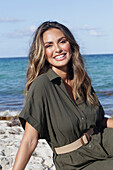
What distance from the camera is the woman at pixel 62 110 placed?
2.78 m

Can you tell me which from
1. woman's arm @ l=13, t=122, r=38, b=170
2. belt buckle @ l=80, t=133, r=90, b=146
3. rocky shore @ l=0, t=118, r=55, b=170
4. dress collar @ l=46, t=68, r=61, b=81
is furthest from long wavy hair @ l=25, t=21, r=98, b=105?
rocky shore @ l=0, t=118, r=55, b=170

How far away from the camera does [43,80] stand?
2918 mm

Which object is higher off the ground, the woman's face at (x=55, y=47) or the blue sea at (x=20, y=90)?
the woman's face at (x=55, y=47)

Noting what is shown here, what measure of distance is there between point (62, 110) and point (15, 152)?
2200 mm

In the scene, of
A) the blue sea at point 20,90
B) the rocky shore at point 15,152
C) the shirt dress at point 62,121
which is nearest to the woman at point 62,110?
the shirt dress at point 62,121

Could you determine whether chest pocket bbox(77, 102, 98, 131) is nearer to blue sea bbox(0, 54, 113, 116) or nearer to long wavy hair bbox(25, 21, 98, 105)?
long wavy hair bbox(25, 21, 98, 105)

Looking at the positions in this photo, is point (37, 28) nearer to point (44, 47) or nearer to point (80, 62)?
point (44, 47)

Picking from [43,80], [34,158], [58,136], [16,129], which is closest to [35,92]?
[43,80]

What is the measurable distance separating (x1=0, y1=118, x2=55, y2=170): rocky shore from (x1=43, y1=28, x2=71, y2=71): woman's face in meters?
1.70

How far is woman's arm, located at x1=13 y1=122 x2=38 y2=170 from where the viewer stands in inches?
104

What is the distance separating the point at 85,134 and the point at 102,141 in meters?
0.26

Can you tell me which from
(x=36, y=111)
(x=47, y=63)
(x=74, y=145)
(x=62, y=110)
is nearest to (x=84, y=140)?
(x=74, y=145)

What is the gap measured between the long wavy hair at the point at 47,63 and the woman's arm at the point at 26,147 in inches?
21.1

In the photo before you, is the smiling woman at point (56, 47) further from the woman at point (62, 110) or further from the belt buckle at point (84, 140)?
the belt buckle at point (84, 140)
